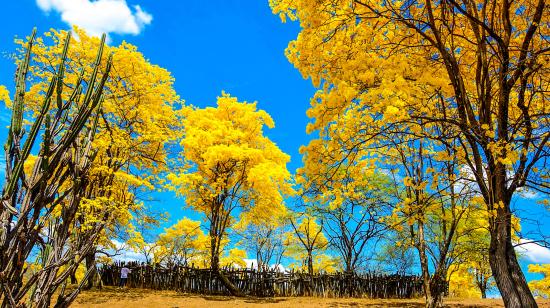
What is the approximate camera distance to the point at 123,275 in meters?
18.5

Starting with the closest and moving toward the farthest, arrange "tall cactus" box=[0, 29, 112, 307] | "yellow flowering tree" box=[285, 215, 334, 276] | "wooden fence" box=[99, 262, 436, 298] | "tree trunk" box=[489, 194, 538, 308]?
"tall cactus" box=[0, 29, 112, 307] < "tree trunk" box=[489, 194, 538, 308] < "wooden fence" box=[99, 262, 436, 298] < "yellow flowering tree" box=[285, 215, 334, 276]

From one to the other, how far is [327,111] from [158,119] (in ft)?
36.3

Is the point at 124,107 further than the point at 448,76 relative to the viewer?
Yes

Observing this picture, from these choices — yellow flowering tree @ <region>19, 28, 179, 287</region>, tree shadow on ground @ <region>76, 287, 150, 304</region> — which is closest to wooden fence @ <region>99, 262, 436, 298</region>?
tree shadow on ground @ <region>76, 287, 150, 304</region>

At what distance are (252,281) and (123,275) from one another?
6.59m

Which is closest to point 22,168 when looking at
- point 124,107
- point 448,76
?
point 448,76

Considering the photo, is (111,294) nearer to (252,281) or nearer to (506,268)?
(252,281)

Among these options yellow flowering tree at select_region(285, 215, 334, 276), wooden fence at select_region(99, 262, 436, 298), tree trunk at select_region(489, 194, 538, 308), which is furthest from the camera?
yellow flowering tree at select_region(285, 215, 334, 276)

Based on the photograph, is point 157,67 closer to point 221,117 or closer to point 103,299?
point 221,117

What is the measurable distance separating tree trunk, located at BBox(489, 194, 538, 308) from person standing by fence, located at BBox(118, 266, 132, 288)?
17841 millimetres

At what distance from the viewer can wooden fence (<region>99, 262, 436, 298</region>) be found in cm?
1847

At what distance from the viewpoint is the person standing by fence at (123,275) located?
1855 cm

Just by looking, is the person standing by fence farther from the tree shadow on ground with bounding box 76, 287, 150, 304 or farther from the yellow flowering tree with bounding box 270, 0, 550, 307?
the yellow flowering tree with bounding box 270, 0, 550, 307

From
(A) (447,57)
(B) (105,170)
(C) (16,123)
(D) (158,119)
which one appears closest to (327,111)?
(A) (447,57)
